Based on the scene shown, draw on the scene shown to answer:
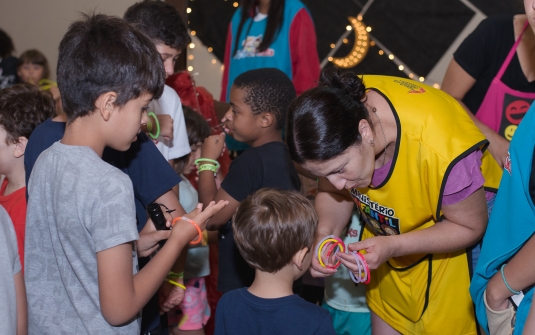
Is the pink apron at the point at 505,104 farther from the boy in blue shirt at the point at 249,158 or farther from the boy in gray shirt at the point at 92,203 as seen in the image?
the boy in gray shirt at the point at 92,203

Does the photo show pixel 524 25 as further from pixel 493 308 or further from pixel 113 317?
pixel 113 317

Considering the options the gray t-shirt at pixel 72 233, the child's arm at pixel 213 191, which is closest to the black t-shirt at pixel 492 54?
the child's arm at pixel 213 191

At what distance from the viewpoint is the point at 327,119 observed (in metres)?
1.69

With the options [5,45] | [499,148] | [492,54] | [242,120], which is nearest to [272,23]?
[242,120]

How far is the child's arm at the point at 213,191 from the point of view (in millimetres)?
2305

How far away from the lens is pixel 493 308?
1476mm

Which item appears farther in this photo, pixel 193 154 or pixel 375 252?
pixel 193 154

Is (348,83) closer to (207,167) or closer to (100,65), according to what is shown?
(100,65)

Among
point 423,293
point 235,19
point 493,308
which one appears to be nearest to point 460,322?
point 423,293

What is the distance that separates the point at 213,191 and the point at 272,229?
2.52 feet

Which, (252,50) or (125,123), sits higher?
(125,123)

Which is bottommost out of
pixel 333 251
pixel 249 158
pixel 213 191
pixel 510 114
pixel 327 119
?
pixel 213 191

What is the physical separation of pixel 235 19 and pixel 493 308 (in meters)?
2.68

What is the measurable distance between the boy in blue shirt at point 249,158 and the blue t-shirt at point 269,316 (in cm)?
61
